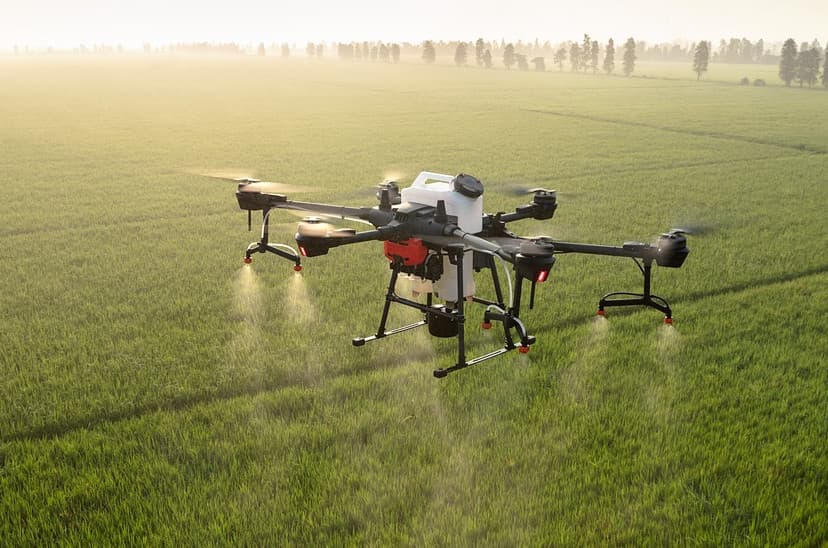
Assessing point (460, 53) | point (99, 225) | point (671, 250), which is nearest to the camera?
point (671, 250)

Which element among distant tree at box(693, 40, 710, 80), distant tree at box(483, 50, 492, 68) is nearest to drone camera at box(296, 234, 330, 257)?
distant tree at box(693, 40, 710, 80)

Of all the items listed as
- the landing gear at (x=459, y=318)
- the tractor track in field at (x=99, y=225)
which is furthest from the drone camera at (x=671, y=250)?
the tractor track in field at (x=99, y=225)

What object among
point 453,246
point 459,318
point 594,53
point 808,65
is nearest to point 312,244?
point 453,246

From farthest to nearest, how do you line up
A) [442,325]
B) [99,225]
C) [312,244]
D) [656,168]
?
[656,168]
[99,225]
[442,325]
[312,244]

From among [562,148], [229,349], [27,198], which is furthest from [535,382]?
[562,148]

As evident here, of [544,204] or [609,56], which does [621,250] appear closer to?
[544,204]

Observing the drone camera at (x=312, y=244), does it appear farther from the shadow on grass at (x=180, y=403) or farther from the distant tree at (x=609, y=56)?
the distant tree at (x=609, y=56)

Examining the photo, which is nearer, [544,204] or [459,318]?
[459,318]
